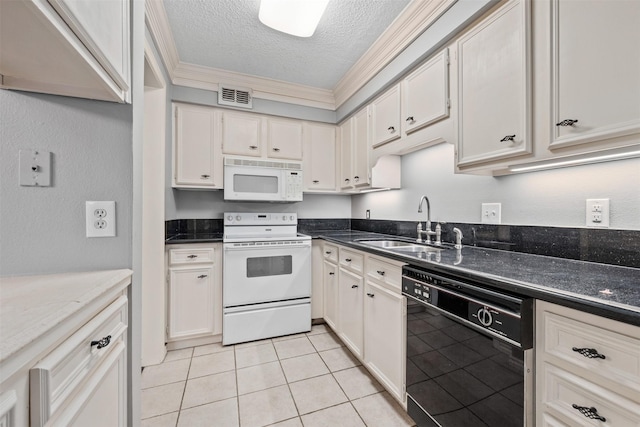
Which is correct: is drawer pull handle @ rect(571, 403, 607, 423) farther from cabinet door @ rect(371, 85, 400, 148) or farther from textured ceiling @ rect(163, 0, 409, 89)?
textured ceiling @ rect(163, 0, 409, 89)

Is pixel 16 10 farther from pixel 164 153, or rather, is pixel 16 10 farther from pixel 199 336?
pixel 199 336

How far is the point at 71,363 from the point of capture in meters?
0.63

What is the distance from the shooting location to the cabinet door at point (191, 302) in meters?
2.25

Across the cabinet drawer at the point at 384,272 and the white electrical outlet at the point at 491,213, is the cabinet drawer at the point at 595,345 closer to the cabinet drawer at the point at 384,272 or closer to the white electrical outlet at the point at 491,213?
the cabinet drawer at the point at 384,272

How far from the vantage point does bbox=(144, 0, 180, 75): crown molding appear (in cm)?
171

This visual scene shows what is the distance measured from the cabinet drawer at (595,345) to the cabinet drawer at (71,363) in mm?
1278

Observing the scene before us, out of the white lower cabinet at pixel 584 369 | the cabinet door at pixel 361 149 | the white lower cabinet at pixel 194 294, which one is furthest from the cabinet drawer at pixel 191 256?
the white lower cabinet at pixel 584 369

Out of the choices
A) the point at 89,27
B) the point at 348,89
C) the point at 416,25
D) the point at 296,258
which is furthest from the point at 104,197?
the point at 348,89

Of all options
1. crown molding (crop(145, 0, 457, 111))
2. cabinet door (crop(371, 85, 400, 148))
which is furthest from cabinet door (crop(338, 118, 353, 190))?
cabinet door (crop(371, 85, 400, 148))

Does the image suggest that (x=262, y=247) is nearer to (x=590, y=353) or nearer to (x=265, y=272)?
(x=265, y=272)

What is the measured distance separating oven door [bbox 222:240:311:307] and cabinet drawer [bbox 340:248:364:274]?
0.46 m

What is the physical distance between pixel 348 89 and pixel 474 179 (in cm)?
157

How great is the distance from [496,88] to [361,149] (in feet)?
4.52

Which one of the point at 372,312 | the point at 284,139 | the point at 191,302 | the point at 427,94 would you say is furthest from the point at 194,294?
the point at 427,94
